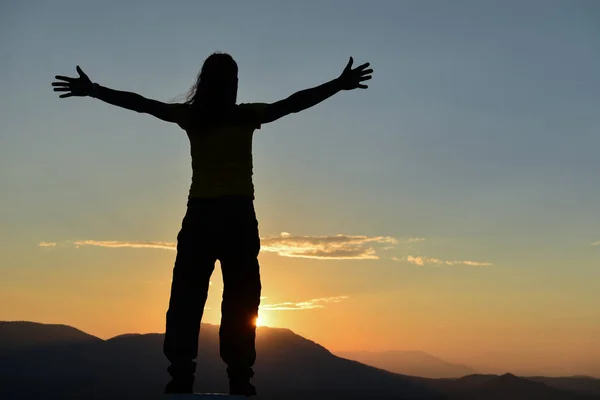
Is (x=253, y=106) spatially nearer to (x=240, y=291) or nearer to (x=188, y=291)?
(x=240, y=291)

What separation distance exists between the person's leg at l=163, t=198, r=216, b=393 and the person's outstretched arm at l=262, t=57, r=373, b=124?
1.39 m

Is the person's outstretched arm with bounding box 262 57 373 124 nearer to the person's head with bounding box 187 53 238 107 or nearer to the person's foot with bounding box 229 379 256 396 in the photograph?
the person's head with bounding box 187 53 238 107

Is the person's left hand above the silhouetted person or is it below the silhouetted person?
above

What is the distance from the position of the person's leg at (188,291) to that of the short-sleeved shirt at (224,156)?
0.30 meters

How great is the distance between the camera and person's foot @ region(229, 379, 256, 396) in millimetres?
7750

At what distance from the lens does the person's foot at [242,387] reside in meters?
7.75

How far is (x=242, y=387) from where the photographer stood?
25.5 ft

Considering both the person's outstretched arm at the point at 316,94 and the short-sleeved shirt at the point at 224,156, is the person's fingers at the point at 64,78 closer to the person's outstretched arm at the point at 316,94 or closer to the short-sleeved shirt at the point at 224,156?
the short-sleeved shirt at the point at 224,156

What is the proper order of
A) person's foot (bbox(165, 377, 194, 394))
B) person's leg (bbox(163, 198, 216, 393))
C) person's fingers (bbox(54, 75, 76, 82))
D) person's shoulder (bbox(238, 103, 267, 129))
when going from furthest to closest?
person's fingers (bbox(54, 75, 76, 82)) < person's shoulder (bbox(238, 103, 267, 129)) < person's leg (bbox(163, 198, 216, 393)) < person's foot (bbox(165, 377, 194, 394))

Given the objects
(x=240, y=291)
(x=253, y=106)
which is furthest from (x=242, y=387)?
(x=253, y=106)

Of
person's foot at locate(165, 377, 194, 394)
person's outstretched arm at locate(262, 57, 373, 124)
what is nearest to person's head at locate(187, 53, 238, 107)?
person's outstretched arm at locate(262, 57, 373, 124)

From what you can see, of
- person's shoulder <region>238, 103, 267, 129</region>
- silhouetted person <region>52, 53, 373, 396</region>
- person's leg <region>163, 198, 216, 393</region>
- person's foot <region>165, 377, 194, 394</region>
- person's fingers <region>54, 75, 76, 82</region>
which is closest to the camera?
person's foot <region>165, 377, 194, 394</region>

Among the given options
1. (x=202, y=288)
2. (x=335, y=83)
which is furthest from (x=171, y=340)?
(x=335, y=83)

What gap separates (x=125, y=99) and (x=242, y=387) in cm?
351
